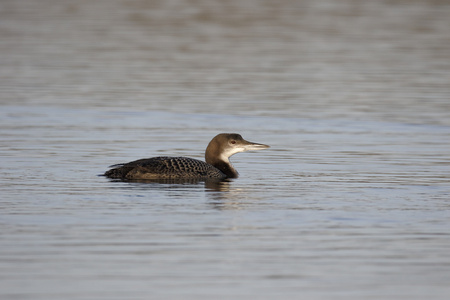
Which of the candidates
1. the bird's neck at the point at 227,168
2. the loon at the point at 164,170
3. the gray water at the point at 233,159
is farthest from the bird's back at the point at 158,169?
the bird's neck at the point at 227,168

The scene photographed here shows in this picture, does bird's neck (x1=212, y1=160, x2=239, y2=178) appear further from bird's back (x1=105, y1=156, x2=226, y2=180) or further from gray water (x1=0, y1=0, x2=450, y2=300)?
bird's back (x1=105, y1=156, x2=226, y2=180)

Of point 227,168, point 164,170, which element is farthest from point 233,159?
point 164,170

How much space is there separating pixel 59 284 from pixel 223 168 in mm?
4879

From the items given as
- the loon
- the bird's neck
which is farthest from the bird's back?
the bird's neck

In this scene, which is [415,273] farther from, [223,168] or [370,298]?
[223,168]

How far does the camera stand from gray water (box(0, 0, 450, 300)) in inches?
259

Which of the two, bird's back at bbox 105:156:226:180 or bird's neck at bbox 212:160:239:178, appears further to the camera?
bird's neck at bbox 212:160:239:178

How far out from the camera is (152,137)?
44.7 feet

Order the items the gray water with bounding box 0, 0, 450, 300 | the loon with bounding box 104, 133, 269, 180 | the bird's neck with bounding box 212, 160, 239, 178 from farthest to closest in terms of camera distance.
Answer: the bird's neck with bounding box 212, 160, 239, 178
the loon with bounding box 104, 133, 269, 180
the gray water with bounding box 0, 0, 450, 300

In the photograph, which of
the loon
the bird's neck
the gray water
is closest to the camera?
the gray water

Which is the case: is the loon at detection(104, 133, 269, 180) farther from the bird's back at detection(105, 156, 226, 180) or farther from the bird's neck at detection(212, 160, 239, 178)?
the bird's neck at detection(212, 160, 239, 178)

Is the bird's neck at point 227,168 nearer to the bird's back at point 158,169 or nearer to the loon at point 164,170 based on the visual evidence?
the loon at point 164,170

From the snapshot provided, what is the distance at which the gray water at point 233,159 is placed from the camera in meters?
6.59

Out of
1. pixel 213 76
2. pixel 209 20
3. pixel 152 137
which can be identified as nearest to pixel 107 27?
pixel 209 20
